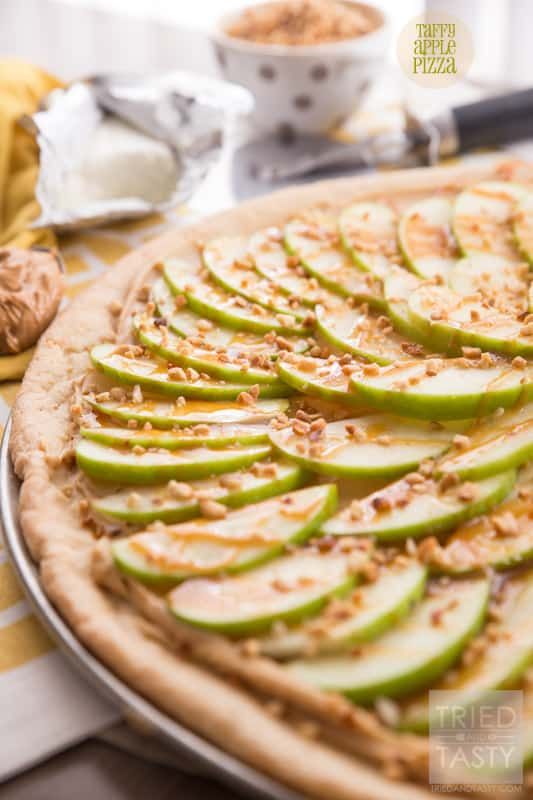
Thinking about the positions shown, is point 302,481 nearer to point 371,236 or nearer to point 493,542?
point 493,542

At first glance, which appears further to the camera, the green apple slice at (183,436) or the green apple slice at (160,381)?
the green apple slice at (160,381)

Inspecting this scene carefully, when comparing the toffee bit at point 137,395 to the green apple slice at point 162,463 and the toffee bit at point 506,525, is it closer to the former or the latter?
the green apple slice at point 162,463

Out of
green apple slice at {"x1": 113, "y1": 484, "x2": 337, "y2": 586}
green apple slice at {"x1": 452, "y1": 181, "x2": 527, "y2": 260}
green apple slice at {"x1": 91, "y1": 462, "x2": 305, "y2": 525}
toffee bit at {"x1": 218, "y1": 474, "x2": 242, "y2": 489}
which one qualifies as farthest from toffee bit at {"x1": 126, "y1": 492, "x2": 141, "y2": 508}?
green apple slice at {"x1": 452, "y1": 181, "x2": 527, "y2": 260}

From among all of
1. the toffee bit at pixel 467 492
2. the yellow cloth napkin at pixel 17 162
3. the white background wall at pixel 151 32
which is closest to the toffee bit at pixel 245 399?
the toffee bit at pixel 467 492

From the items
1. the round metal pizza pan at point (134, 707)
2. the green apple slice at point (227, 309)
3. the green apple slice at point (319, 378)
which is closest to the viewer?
the round metal pizza pan at point (134, 707)

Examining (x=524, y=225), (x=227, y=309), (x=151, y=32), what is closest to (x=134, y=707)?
(x=227, y=309)
